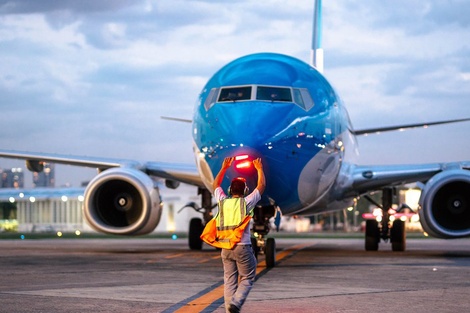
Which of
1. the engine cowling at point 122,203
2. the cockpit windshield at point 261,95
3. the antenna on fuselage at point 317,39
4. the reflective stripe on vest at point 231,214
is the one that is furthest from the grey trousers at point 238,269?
the antenna on fuselage at point 317,39

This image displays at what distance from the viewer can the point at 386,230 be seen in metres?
22.9

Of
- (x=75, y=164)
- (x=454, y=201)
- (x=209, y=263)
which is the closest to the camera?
(x=209, y=263)

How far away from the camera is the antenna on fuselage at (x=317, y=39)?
25.8 metres

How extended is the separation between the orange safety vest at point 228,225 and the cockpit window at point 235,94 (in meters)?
5.96

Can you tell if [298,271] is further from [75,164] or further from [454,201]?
[75,164]

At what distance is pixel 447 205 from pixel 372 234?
3971 millimetres

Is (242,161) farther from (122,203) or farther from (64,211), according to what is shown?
(64,211)

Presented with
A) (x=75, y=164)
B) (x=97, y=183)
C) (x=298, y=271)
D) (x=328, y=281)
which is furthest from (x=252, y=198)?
(x=75, y=164)

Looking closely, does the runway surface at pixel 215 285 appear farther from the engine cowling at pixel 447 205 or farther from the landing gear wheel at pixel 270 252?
the engine cowling at pixel 447 205

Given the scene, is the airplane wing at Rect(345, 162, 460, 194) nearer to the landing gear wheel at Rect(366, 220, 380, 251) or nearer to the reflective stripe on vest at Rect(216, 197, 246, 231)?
the landing gear wheel at Rect(366, 220, 380, 251)

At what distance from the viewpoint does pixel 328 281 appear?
12.7m

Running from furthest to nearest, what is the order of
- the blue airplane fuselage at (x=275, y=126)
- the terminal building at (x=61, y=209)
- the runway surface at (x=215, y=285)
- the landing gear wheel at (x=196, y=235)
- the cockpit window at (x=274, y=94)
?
the terminal building at (x=61, y=209), the landing gear wheel at (x=196, y=235), the cockpit window at (x=274, y=94), the blue airplane fuselage at (x=275, y=126), the runway surface at (x=215, y=285)

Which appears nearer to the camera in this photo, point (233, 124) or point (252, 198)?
point (252, 198)

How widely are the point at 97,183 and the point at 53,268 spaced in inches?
183
